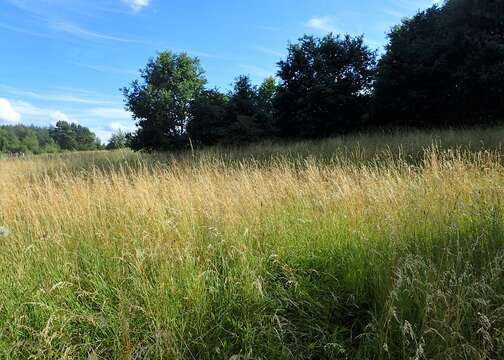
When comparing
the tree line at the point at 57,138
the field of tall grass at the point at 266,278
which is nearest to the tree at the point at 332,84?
the field of tall grass at the point at 266,278

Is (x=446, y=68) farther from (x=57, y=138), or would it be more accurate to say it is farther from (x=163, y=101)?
(x=57, y=138)

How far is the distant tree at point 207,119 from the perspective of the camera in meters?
17.3

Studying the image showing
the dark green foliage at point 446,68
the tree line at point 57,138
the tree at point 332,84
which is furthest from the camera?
the tree line at point 57,138

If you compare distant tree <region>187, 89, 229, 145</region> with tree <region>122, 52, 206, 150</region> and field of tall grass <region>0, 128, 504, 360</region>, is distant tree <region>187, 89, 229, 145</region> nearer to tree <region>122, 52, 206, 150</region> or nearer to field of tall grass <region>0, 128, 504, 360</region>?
tree <region>122, 52, 206, 150</region>

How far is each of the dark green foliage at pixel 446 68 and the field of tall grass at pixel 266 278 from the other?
400 inches

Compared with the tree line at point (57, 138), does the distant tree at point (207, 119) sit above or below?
below

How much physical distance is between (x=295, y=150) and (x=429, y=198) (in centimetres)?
791

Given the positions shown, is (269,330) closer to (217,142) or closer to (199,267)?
(199,267)

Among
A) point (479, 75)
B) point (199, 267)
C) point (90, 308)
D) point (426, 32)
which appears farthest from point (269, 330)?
point (426, 32)

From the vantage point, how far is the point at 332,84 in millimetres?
→ 15234

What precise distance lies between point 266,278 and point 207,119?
15775 mm

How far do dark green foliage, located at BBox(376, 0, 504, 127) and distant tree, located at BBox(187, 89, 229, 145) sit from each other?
7.24m

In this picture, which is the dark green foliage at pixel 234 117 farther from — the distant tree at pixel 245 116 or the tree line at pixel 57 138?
the tree line at pixel 57 138

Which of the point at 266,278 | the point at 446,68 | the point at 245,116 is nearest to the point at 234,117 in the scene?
the point at 245,116
